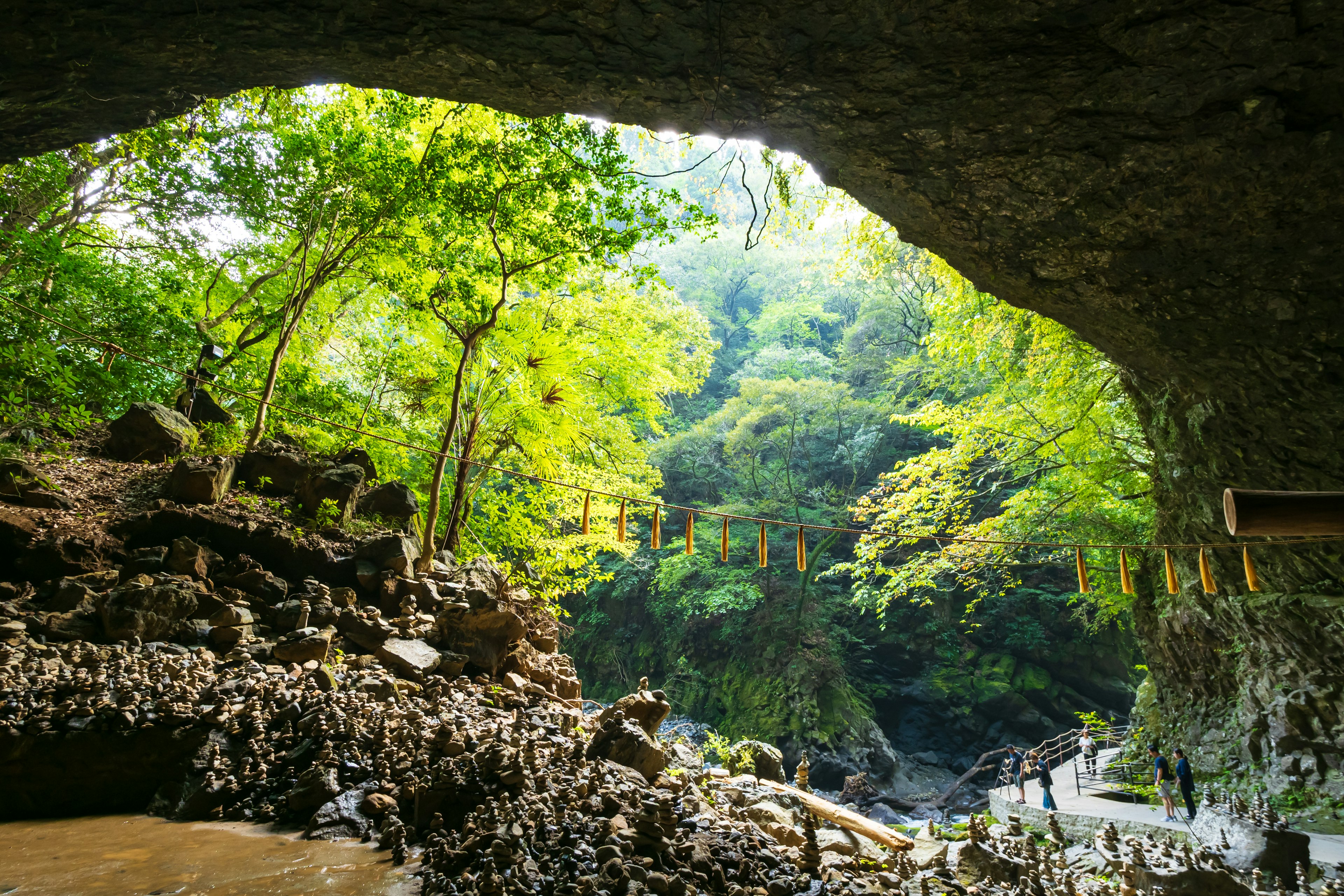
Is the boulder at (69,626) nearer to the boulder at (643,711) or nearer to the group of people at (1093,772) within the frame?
the boulder at (643,711)

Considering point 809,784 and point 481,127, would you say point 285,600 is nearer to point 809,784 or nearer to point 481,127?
point 481,127

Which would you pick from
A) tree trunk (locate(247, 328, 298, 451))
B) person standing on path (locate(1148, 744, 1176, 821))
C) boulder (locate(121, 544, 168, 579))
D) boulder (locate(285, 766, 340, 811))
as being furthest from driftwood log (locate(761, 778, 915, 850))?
tree trunk (locate(247, 328, 298, 451))

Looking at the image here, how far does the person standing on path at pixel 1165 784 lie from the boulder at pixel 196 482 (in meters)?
11.8

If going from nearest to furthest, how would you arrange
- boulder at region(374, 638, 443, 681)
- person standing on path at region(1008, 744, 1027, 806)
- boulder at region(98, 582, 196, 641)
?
1. boulder at region(98, 582, 196, 641)
2. boulder at region(374, 638, 443, 681)
3. person standing on path at region(1008, 744, 1027, 806)

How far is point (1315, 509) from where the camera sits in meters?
2.50

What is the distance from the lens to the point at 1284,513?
254 cm

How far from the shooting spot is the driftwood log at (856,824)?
684cm

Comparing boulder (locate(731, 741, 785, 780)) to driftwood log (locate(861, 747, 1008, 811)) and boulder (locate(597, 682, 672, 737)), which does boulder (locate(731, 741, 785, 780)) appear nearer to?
boulder (locate(597, 682, 672, 737))

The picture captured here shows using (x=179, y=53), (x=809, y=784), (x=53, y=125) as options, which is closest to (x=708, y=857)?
(x=179, y=53)

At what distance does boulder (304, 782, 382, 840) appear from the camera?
12.4 ft

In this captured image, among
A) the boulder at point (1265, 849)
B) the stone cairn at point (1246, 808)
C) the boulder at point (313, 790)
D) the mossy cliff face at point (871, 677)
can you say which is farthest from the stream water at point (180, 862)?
the mossy cliff face at point (871, 677)

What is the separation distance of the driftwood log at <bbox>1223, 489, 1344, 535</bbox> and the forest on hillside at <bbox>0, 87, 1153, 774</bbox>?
8.49 feet

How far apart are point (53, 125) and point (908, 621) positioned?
1981cm

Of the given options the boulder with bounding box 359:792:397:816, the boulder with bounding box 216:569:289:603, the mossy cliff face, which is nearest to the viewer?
the boulder with bounding box 359:792:397:816
